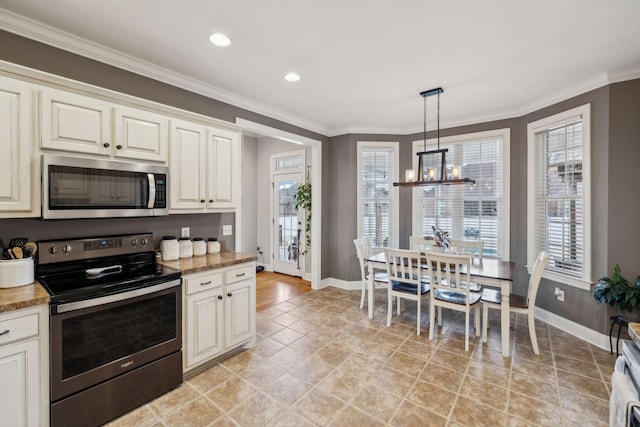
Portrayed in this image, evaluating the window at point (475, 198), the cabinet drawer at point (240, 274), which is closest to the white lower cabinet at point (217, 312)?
the cabinet drawer at point (240, 274)

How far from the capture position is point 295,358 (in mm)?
2766

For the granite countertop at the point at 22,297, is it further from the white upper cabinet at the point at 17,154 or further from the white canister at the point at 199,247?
the white canister at the point at 199,247

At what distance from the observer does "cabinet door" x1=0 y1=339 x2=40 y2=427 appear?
155 centimetres

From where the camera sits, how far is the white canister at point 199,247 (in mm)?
2910

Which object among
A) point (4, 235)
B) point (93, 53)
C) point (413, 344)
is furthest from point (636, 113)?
point (4, 235)

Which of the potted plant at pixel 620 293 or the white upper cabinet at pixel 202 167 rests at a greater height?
the white upper cabinet at pixel 202 167

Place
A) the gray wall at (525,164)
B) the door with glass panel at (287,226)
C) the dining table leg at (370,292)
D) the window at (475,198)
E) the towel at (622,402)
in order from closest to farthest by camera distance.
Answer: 1. the towel at (622,402)
2. the gray wall at (525,164)
3. the dining table leg at (370,292)
4. the window at (475,198)
5. the door with glass panel at (287,226)

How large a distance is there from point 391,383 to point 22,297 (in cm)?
258

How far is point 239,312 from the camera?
2764mm

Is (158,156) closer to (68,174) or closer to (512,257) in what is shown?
(68,174)

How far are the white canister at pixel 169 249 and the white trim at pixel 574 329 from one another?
4.35 metres

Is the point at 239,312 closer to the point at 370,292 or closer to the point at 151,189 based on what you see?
the point at 151,189

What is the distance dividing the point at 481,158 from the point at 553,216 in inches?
50.3

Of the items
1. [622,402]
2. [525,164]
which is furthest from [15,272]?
[525,164]
